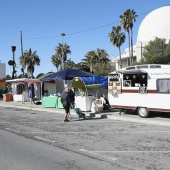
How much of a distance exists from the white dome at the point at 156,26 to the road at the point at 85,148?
68.1m

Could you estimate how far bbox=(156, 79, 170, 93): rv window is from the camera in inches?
632

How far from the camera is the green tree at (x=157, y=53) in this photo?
5503 cm

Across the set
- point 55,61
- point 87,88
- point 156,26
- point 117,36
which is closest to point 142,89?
point 87,88

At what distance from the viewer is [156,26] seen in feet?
266

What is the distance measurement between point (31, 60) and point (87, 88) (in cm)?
4663

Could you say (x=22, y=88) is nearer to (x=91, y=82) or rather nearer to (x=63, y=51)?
(x=91, y=82)

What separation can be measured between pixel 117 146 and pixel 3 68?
86.7 m

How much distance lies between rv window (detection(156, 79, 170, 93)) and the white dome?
211 ft

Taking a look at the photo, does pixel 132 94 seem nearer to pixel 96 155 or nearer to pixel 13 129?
pixel 13 129

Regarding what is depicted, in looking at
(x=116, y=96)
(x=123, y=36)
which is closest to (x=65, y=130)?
(x=116, y=96)

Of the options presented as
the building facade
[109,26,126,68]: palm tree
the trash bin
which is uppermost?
the building facade

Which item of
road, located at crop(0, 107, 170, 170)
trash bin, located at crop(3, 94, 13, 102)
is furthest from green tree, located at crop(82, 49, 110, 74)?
road, located at crop(0, 107, 170, 170)

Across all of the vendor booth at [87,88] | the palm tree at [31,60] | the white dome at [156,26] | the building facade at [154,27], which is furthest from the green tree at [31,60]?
the vendor booth at [87,88]

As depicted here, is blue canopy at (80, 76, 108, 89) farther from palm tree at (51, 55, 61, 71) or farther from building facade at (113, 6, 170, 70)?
palm tree at (51, 55, 61, 71)
